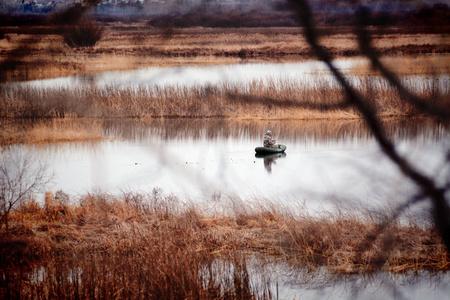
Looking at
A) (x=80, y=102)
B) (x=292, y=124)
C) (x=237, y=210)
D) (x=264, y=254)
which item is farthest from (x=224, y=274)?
(x=292, y=124)

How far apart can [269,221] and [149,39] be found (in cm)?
730

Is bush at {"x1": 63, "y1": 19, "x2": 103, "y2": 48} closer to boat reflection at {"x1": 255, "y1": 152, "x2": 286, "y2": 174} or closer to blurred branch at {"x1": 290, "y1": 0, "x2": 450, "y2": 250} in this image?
blurred branch at {"x1": 290, "y1": 0, "x2": 450, "y2": 250}

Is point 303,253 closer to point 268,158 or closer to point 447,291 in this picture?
point 447,291

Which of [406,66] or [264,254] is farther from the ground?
[406,66]

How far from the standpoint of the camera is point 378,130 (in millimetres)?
843

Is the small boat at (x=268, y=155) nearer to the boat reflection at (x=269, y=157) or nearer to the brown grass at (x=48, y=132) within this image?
the boat reflection at (x=269, y=157)

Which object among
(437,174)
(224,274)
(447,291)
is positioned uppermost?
(437,174)

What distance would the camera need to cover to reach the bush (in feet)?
3.17

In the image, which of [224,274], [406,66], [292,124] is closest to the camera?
[406,66]

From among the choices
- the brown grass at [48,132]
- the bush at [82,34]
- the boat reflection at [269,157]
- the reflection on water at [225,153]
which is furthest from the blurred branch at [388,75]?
the brown grass at [48,132]

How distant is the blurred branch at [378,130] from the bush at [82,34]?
0.40 m

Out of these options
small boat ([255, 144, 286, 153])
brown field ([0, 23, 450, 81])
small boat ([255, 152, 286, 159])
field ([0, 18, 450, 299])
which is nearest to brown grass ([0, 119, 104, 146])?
field ([0, 18, 450, 299])

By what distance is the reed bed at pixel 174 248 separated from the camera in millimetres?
4422

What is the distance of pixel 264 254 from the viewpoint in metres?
7.15
